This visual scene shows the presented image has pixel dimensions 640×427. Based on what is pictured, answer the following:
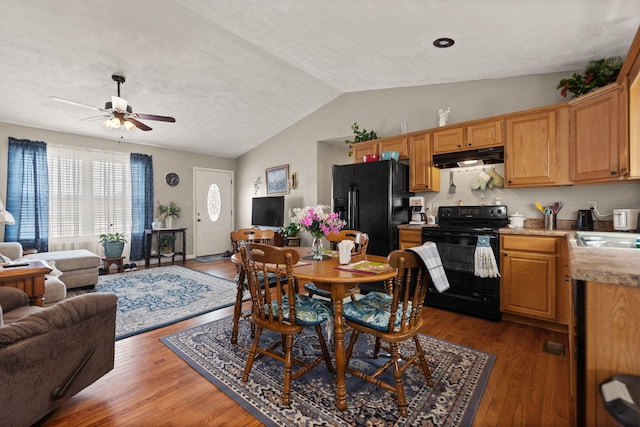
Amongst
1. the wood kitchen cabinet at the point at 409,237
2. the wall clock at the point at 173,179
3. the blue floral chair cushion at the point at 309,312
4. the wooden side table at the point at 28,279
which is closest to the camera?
the blue floral chair cushion at the point at 309,312

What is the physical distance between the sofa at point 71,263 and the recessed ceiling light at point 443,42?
5.03 m

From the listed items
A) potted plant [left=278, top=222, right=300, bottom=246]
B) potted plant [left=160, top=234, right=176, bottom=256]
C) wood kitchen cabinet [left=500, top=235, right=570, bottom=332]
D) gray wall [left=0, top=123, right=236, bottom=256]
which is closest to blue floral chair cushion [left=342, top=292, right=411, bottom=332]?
wood kitchen cabinet [left=500, top=235, right=570, bottom=332]

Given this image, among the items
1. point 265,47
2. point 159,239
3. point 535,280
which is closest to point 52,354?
point 265,47

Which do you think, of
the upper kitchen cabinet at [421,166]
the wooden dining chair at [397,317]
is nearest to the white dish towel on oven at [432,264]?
the wooden dining chair at [397,317]

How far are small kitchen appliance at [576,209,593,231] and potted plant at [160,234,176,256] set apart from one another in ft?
21.3

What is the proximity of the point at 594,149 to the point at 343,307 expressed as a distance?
264cm

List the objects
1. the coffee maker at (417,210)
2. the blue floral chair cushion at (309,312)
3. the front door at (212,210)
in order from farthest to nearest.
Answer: the front door at (212,210) < the coffee maker at (417,210) < the blue floral chair cushion at (309,312)

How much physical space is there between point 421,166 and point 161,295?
12.3 feet

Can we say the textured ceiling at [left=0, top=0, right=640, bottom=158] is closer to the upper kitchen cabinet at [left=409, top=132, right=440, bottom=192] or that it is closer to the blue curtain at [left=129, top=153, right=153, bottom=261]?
the upper kitchen cabinet at [left=409, top=132, right=440, bottom=192]

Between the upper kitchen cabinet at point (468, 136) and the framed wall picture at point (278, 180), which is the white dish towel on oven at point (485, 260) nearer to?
the upper kitchen cabinet at point (468, 136)

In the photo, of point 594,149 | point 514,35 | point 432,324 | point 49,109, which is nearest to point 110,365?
point 432,324

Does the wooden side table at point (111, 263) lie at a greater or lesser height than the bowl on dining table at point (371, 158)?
lesser

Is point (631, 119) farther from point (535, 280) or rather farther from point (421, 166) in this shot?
point (421, 166)

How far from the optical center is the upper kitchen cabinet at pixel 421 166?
3754 millimetres
